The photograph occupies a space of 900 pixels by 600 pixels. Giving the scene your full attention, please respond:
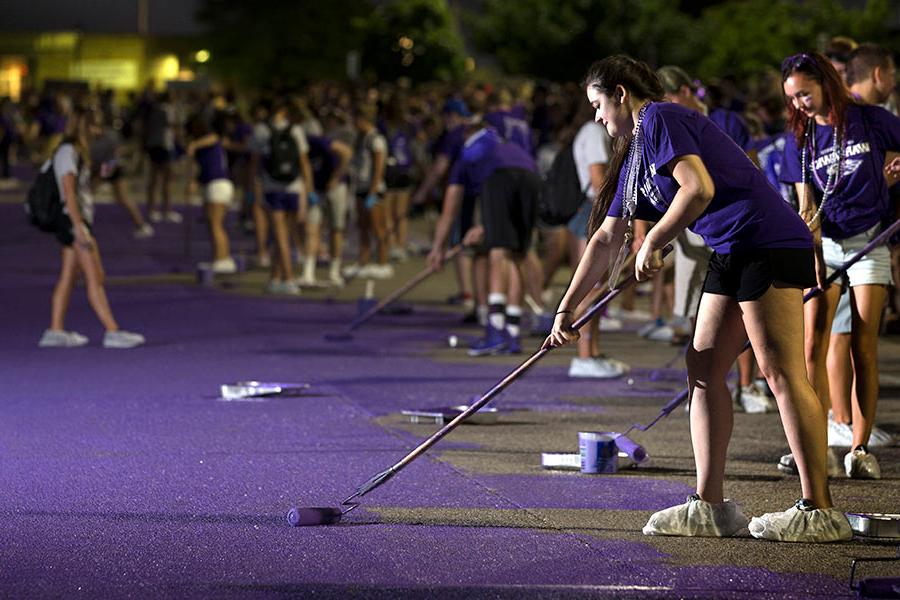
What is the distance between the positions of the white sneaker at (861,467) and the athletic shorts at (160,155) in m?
18.7

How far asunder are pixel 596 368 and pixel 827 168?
12.7 ft

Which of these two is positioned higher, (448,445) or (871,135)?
(871,135)

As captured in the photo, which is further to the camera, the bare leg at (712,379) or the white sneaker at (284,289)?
the white sneaker at (284,289)

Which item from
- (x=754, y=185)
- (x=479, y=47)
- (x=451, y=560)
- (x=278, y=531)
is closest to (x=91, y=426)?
(x=278, y=531)

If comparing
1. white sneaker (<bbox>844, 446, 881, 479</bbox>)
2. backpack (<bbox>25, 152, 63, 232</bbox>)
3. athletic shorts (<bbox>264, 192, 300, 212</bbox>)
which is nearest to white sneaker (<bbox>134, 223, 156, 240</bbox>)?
athletic shorts (<bbox>264, 192, 300, 212</bbox>)

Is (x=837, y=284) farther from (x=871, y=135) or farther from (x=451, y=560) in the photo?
(x=451, y=560)

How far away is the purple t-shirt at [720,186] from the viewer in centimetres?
616

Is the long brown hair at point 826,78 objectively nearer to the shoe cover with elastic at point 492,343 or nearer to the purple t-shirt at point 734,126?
the purple t-shirt at point 734,126

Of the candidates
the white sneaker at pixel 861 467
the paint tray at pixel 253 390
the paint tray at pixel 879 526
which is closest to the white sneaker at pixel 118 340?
the paint tray at pixel 253 390

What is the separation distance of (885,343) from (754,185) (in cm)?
755

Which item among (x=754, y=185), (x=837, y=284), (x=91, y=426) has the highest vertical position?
(x=754, y=185)

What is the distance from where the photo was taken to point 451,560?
6.23m

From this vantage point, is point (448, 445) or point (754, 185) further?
point (448, 445)

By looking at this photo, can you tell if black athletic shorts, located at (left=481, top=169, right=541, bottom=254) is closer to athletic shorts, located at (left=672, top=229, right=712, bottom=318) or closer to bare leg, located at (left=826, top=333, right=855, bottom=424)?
athletic shorts, located at (left=672, top=229, right=712, bottom=318)
